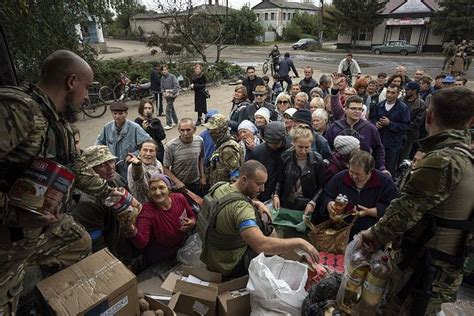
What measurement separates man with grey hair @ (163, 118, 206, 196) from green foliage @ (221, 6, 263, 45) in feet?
130

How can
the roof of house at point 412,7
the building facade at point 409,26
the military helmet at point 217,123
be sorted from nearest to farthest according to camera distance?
the military helmet at point 217,123 < the building facade at point 409,26 < the roof of house at point 412,7

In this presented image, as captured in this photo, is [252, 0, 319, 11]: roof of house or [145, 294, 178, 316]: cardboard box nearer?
[145, 294, 178, 316]: cardboard box

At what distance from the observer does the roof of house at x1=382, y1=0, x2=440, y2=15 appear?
32438mm

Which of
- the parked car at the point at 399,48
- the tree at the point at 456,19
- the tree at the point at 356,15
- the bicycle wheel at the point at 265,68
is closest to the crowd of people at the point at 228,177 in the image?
the bicycle wheel at the point at 265,68

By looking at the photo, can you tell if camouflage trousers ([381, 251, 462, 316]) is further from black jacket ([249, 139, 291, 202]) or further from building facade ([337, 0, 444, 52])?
building facade ([337, 0, 444, 52])

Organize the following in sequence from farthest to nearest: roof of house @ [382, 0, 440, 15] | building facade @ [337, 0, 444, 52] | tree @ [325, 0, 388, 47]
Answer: tree @ [325, 0, 388, 47] < roof of house @ [382, 0, 440, 15] < building facade @ [337, 0, 444, 52]

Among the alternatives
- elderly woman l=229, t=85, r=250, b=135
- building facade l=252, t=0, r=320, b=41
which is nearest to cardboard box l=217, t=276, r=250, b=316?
elderly woman l=229, t=85, r=250, b=135

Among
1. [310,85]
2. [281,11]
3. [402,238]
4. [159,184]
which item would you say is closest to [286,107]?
[310,85]

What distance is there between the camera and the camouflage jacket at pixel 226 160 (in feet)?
12.3

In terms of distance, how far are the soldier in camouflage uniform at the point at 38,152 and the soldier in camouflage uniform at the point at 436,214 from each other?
2.12 m

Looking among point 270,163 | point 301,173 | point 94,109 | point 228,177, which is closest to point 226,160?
point 228,177

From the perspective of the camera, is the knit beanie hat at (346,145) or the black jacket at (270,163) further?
the black jacket at (270,163)

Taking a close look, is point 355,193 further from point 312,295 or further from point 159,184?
point 159,184

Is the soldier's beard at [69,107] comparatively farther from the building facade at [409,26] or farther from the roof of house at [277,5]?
the roof of house at [277,5]
